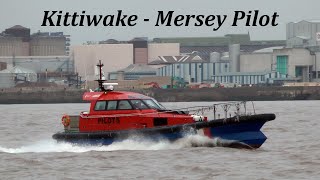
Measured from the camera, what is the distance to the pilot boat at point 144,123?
35.5 m

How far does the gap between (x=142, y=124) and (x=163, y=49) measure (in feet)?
503

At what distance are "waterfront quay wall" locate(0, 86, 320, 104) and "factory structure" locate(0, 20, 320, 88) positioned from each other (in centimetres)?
1341

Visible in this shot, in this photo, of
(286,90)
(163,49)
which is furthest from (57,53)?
(286,90)

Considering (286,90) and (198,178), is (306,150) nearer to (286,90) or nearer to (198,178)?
(198,178)

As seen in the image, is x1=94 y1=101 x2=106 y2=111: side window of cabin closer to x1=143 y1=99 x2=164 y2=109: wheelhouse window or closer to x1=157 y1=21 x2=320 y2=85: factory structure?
x1=143 y1=99 x2=164 y2=109: wheelhouse window

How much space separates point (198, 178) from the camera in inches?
1168

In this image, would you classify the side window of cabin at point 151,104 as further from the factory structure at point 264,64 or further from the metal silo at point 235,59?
the metal silo at point 235,59

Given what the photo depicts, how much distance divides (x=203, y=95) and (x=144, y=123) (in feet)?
344

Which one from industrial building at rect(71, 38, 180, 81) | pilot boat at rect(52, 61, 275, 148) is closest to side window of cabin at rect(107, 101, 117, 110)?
pilot boat at rect(52, 61, 275, 148)

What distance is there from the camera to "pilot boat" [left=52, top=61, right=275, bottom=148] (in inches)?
1399

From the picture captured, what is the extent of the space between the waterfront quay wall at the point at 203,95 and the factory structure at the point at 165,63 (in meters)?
13.4

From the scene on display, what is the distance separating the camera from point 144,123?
36719mm

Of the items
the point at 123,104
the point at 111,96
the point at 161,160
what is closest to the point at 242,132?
the point at 161,160

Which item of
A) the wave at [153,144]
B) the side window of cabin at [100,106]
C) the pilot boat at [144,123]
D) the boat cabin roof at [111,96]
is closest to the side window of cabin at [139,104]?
the pilot boat at [144,123]
